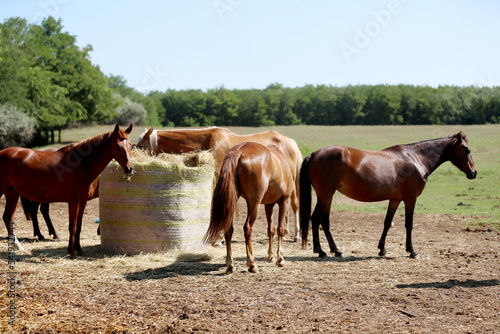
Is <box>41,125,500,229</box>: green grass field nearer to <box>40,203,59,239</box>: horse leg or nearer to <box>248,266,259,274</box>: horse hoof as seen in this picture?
<box>248,266,259,274</box>: horse hoof

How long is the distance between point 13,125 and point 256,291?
3322cm

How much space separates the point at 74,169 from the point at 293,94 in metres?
72.6

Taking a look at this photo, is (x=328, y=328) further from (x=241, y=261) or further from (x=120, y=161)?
(x=120, y=161)

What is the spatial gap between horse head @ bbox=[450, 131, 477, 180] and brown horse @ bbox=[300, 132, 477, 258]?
0.09 ft

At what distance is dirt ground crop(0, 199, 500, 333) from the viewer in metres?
4.10

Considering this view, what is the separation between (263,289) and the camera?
530 cm

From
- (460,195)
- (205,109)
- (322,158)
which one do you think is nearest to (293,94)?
(205,109)

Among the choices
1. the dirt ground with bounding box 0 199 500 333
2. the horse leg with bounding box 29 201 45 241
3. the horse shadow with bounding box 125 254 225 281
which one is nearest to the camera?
the dirt ground with bounding box 0 199 500 333

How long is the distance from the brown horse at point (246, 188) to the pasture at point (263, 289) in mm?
545

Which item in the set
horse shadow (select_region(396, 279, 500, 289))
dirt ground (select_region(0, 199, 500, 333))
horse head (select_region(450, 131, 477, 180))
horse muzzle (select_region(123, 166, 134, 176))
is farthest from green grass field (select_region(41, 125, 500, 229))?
horse muzzle (select_region(123, 166, 134, 176))

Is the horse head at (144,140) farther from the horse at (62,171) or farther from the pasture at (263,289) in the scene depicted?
the pasture at (263,289)

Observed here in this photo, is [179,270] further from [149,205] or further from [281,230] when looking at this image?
[281,230]

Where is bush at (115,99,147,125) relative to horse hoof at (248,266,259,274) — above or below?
above

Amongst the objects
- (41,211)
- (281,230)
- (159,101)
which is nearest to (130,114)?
(159,101)
